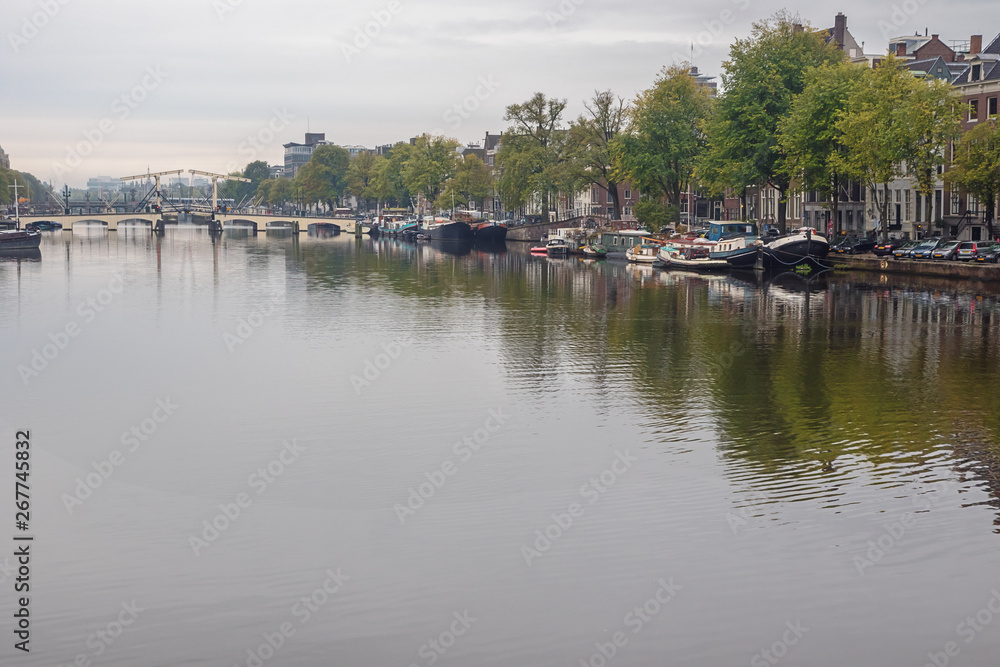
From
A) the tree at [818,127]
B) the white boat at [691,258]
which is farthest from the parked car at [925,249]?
the white boat at [691,258]

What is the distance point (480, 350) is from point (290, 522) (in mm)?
17414

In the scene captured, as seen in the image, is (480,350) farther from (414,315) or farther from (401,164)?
(401,164)

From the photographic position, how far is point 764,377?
2761 centimetres

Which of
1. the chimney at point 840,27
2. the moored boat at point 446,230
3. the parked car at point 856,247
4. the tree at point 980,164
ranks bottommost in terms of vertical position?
the parked car at point 856,247
